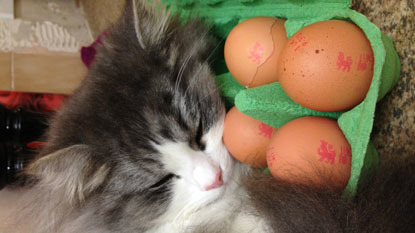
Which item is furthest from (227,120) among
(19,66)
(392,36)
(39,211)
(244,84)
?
(19,66)

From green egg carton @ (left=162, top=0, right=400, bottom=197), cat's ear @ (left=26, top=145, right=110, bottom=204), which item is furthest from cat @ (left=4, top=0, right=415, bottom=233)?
green egg carton @ (left=162, top=0, right=400, bottom=197)

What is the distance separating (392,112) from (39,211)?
3.49 feet

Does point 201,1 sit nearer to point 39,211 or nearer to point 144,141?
point 144,141

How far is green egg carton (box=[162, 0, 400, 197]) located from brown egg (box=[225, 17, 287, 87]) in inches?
1.6

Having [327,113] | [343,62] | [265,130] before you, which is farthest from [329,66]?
[265,130]

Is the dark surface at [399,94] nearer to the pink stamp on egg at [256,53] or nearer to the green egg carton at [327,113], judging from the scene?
the green egg carton at [327,113]

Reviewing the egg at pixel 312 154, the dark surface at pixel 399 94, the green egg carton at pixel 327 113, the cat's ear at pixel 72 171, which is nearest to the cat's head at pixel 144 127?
the cat's ear at pixel 72 171

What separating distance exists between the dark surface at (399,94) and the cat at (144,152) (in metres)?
0.32

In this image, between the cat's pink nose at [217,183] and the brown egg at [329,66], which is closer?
the brown egg at [329,66]

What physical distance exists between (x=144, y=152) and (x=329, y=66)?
0.54 metres

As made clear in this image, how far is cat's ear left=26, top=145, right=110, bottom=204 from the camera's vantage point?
0.95 m

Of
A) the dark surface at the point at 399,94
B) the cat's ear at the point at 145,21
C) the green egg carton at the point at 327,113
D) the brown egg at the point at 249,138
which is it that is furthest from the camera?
the cat's ear at the point at 145,21

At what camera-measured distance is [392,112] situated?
0.89 metres

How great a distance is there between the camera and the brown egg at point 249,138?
3.13 ft
